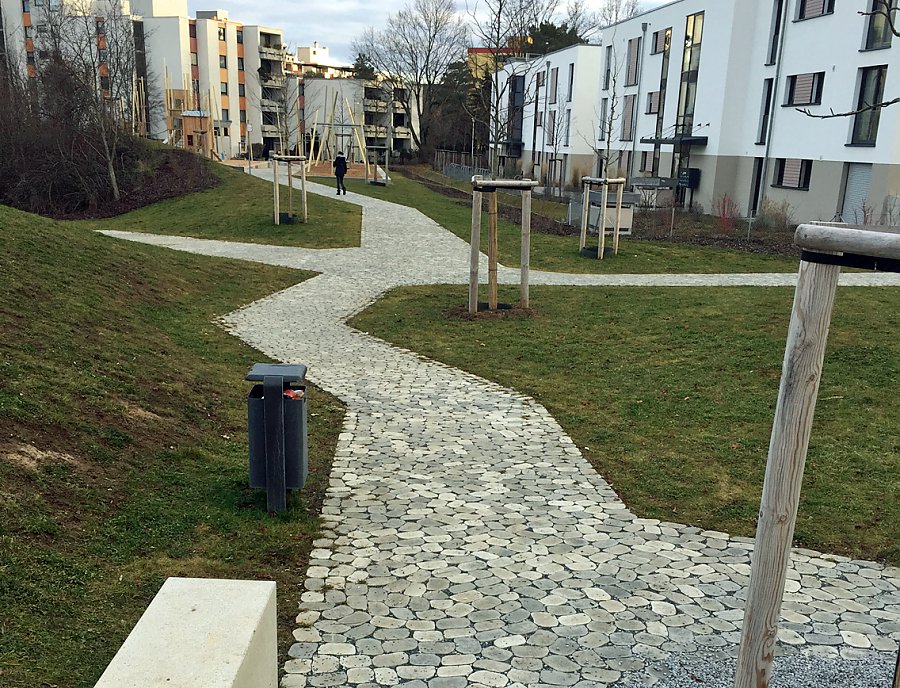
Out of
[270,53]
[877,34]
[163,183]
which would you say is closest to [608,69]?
[877,34]

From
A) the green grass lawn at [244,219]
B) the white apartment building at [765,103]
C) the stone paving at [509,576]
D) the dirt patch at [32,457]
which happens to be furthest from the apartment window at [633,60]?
the dirt patch at [32,457]

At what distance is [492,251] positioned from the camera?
13969mm

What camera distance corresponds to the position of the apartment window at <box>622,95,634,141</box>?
46.2 meters

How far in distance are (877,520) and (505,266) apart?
15202 millimetres

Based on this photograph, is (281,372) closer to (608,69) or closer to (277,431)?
(277,431)

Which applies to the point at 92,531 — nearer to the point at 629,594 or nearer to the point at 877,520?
the point at 629,594

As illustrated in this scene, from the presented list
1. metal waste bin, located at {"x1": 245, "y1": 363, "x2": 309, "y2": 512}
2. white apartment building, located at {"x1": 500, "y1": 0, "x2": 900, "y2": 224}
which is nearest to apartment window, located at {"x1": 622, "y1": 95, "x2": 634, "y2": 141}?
white apartment building, located at {"x1": 500, "y1": 0, "x2": 900, "y2": 224}

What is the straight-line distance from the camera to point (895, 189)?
26.5m

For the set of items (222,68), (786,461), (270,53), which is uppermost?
(270,53)

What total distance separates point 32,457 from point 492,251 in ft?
31.1

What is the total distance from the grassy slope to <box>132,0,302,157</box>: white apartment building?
182 feet

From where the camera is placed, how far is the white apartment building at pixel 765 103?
27.5 metres

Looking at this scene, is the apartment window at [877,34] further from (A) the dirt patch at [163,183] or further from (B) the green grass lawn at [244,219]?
(A) the dirt patch at [163,183]

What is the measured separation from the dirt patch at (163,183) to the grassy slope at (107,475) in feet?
73.9
